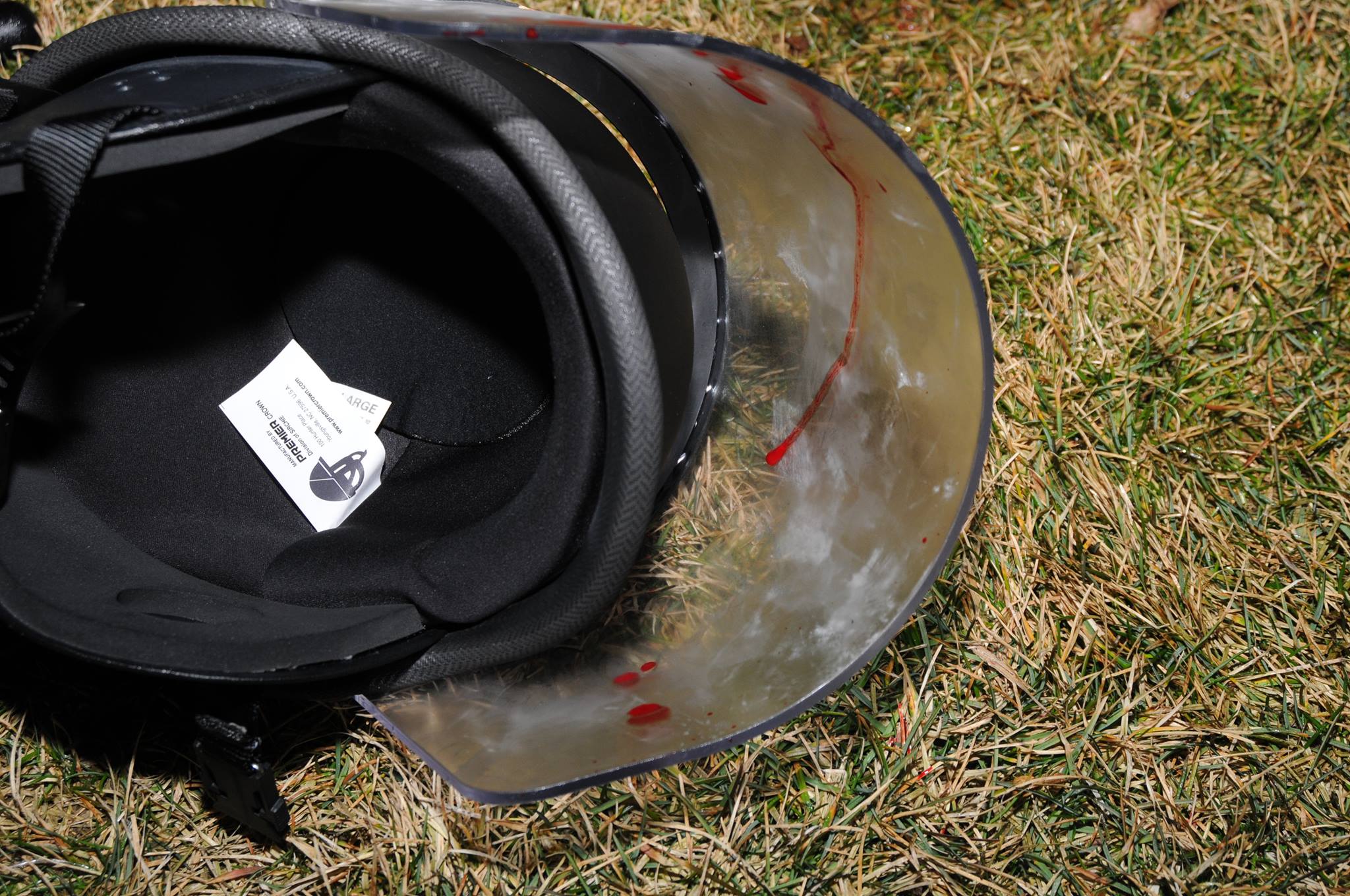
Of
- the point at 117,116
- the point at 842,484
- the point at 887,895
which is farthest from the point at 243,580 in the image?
the point at 887,895

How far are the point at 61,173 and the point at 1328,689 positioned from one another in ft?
4.92

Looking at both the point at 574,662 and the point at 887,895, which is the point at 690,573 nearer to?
the point at 574,662

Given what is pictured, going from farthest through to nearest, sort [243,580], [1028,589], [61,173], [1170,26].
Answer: [1170,26]
[1028,589]
[243,580]
[61,173]

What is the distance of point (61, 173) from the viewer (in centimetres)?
83

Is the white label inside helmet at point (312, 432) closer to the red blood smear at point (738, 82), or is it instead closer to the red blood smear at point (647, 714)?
the red blood smear at point (647, 714)

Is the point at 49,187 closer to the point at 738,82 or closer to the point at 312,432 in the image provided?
the point at 312,432

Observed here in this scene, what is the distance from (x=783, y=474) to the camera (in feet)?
3.69

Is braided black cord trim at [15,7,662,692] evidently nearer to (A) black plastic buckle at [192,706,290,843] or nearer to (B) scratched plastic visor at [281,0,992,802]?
(B) scratched plastic visor at [281,0,992,802]

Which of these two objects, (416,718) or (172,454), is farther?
(172,454)

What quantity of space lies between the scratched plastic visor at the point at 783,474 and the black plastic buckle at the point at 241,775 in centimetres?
15

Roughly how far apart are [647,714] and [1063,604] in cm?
62

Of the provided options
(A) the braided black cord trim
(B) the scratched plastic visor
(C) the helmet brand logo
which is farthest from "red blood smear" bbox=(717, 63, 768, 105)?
(C) the helmet brand logo

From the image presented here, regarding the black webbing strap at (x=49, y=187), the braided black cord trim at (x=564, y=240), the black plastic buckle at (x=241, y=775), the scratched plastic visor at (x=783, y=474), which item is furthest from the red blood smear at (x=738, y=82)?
the black plastic buckle at (x=241, y=775)

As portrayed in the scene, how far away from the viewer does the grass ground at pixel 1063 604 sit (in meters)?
1.18
